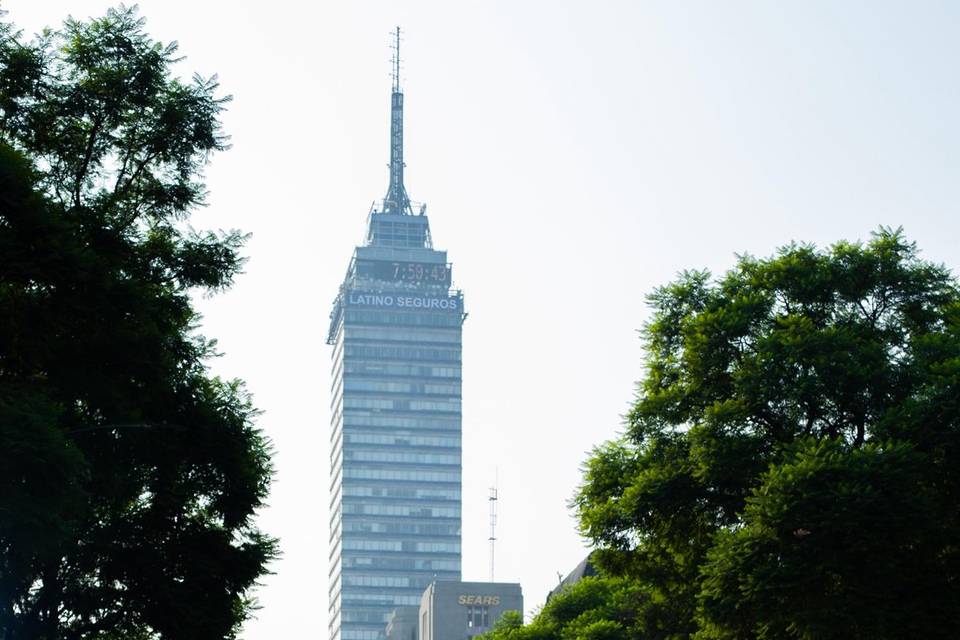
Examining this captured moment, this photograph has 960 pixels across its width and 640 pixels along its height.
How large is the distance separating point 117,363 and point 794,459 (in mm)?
19299

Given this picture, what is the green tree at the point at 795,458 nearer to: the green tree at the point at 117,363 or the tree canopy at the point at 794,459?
the tree canopy at the point at 794,459

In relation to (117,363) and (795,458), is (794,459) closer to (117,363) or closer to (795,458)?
(795,458)

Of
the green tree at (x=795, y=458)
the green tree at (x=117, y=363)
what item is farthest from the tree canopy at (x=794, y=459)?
the green tree at (x=117, y=363)

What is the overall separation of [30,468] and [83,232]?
24.6 feet

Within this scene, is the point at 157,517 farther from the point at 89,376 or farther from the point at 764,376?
the point at 764,376

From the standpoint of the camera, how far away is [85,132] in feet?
130

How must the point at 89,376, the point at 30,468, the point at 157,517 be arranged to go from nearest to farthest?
1. the point at 30,468
2. the point at 89,376
3. the point at 157,517

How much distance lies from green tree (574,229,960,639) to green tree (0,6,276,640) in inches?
544

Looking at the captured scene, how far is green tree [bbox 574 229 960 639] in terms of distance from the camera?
43562 mm

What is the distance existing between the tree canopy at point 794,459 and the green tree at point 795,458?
0.06m

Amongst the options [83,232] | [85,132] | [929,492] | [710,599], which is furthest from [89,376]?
[929,492]

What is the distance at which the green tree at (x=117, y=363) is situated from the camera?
105 ft

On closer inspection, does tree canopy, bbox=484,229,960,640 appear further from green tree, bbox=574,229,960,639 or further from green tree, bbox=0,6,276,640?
green tree, bbox=0,6,276,640

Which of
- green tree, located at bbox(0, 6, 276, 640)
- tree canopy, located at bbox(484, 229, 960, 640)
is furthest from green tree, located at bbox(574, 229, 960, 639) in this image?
green tree, located at bbox(0, 6, 276, 640)
